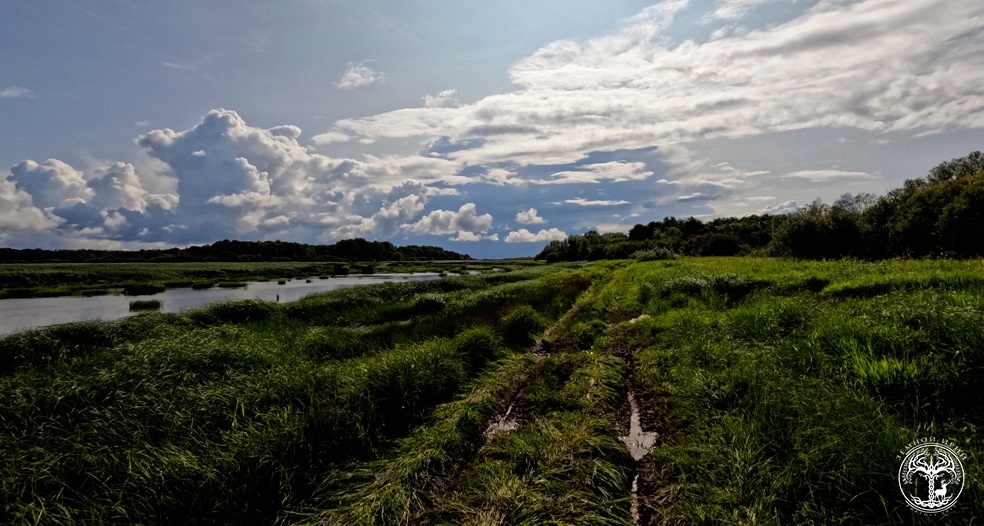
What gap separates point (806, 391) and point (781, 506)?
7.44 feet

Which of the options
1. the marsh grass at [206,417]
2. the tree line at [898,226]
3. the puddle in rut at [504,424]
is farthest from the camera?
the tree line at [898,226]

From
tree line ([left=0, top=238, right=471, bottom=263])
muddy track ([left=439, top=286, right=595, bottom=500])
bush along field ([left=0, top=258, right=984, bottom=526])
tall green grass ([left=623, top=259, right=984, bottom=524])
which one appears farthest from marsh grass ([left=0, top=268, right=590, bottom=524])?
tree line ([left=0, top=238, right=471, bottom=263])

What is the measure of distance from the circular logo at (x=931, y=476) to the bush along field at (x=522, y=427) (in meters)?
0.08

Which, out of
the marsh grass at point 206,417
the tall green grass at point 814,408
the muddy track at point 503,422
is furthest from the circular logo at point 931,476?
the marsh grass at point 206,417

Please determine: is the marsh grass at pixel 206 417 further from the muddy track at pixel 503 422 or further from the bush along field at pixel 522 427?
the muddy track at pixel 503 422

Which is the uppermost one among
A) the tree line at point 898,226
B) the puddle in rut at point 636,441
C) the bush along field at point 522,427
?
the tree line at point 898,226

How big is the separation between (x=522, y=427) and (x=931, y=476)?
440cm

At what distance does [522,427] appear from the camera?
21.0 feet

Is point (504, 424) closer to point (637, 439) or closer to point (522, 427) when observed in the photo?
point (522, 427)

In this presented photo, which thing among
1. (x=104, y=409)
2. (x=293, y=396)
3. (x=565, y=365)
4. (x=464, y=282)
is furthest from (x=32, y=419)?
(x=464, y=282)

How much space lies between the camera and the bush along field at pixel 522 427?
423 cm

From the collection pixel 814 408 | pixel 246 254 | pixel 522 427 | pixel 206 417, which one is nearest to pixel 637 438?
pixel 522 427

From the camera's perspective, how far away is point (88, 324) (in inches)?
526

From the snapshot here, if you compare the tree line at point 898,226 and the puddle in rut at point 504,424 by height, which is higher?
the tree line at point 898,226
